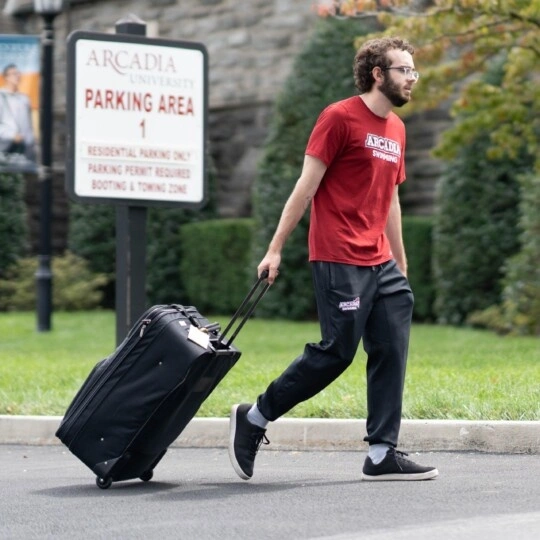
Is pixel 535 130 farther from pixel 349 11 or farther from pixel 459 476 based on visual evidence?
pixel 459 476

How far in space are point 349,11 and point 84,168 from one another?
338 centimetres

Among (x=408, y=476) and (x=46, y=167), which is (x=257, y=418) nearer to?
(x=408, y=476)

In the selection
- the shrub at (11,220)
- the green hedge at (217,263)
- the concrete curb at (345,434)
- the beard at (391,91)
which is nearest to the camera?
the beard at (391,91)

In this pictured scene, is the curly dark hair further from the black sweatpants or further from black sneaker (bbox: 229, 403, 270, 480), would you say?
black sneaker (bbox: 229, 403, 270, 480)

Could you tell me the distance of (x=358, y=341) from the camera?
6.39 m

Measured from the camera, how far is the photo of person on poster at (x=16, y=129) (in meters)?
16.9

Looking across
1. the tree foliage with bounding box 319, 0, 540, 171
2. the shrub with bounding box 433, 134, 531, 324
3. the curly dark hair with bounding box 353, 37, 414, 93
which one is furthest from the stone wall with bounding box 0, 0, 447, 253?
the curly dark hair with bounding box 353, 37, 414, 93

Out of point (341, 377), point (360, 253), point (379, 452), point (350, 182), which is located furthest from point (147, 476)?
point (341, 377)

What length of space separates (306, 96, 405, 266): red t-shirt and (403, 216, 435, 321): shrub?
11.1m

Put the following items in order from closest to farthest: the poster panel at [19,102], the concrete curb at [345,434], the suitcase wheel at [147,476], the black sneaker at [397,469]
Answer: the black sneaker at [397,469] < the suitcase wheel at [147,476] < the concrete curb at [345,434] < the poster panel at [19,102]

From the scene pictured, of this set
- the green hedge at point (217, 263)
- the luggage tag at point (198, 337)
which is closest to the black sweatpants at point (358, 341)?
the luggage tag at point (198, 337)

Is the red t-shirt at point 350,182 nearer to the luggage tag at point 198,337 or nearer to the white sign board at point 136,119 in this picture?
the luggage tag at point 198,337

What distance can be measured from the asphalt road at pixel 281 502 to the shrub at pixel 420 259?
10035 millimetres

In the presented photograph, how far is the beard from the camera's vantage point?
6340 mm
